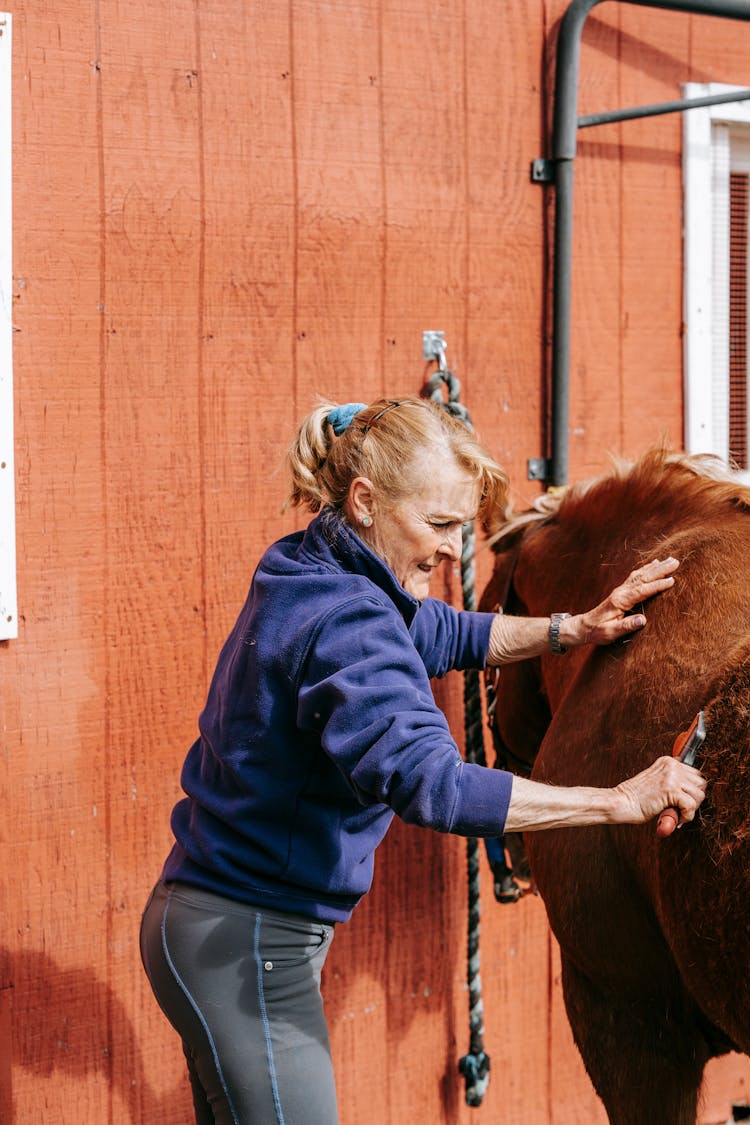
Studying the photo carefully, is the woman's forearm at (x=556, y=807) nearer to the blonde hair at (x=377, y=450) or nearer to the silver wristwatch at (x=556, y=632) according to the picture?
the blonde hair at (x=377, y=450)

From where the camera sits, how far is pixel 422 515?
1770mm

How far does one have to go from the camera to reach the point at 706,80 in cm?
318

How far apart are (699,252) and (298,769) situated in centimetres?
208

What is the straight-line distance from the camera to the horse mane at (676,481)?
209 cm

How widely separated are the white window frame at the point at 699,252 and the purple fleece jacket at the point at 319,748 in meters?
1.64

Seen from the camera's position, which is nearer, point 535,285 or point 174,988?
point 174,988

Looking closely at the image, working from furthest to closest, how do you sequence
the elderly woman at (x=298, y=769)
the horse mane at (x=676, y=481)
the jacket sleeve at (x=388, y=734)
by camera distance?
the horse mane at (x=676, y=481) → the elderly woman at (x=298, y=769) → the jacket sleeve at (x=388, y=734)

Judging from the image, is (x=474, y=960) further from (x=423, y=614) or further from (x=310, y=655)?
(x=310, y=655)

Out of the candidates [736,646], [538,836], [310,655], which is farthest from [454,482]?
[538,836]

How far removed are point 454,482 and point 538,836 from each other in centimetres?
72

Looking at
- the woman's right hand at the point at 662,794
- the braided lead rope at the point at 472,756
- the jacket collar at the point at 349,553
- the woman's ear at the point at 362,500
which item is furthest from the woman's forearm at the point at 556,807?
the braided lead rope at the point at 472,756

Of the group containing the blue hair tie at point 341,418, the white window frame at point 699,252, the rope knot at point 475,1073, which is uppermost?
the white window frame at point 699,252

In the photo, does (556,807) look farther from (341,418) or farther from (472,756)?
(472,756)

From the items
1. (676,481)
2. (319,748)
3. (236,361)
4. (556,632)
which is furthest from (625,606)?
(236,361)
